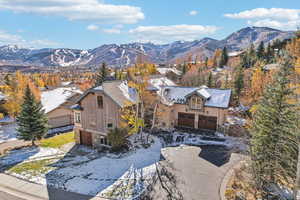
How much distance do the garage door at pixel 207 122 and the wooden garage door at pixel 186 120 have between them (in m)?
1.19

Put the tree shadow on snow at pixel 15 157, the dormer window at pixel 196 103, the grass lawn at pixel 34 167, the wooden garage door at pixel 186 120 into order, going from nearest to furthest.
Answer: the grass lawn at pixel 34 167, the tree shadow on snow at pixel 15 157, the dormer window at pixel 196 103, the wooden garage door at pixel 186 120

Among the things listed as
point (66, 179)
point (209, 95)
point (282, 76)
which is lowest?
point (66, 179)

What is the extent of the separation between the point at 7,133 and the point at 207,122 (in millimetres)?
36550

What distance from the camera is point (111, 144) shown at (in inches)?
942

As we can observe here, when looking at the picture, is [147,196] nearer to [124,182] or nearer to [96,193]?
[124,182]

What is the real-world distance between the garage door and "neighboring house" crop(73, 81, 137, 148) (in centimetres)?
1093

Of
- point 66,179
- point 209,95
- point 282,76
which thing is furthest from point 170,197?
point 209,95

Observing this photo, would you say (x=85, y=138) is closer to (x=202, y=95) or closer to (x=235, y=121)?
(x=202, y=95)

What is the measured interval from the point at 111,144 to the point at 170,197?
40.7ft

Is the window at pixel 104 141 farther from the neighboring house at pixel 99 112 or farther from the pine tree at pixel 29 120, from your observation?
the pine tree at pixel 29 120

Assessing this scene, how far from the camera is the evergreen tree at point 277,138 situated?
12355mm

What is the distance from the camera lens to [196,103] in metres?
28.3

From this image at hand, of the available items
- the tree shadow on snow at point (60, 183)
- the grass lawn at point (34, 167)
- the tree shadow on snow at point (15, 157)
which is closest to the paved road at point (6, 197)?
the tree shadow on snow at point (60, 183)

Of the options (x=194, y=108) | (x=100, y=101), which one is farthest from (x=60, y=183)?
(x=194, y=108)
